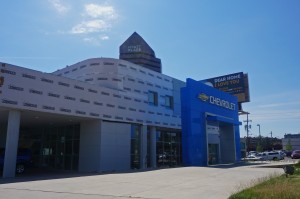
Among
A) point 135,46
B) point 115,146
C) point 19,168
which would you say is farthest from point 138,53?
point 19,168

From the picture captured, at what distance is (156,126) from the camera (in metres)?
33.7

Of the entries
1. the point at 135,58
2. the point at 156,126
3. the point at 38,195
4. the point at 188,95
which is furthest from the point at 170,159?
the point at 135,58

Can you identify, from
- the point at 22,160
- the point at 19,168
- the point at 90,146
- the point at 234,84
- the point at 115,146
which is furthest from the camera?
the point at 234,84

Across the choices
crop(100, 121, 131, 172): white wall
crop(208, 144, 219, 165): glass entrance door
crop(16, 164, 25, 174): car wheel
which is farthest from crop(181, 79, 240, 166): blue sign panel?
crop(16, 164, 25, 174): car wheel

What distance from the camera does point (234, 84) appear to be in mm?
55812

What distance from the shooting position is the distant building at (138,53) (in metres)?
114

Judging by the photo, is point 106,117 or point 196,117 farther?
point 196,117

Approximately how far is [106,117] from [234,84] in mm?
33758

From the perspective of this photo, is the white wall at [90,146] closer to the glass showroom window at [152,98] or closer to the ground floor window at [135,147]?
the ground floor window at [135,147]

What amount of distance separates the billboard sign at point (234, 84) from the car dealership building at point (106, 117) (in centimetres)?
1387

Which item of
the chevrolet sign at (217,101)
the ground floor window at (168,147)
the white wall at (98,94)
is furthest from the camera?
the chevrolet sign at (217,101)

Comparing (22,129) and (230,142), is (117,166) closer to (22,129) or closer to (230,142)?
(22,129)

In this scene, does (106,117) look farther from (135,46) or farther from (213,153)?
(135,46)

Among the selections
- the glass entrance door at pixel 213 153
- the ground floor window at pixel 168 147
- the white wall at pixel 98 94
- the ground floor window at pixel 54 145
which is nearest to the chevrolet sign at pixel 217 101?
A: the white wall at pixel 98 94
